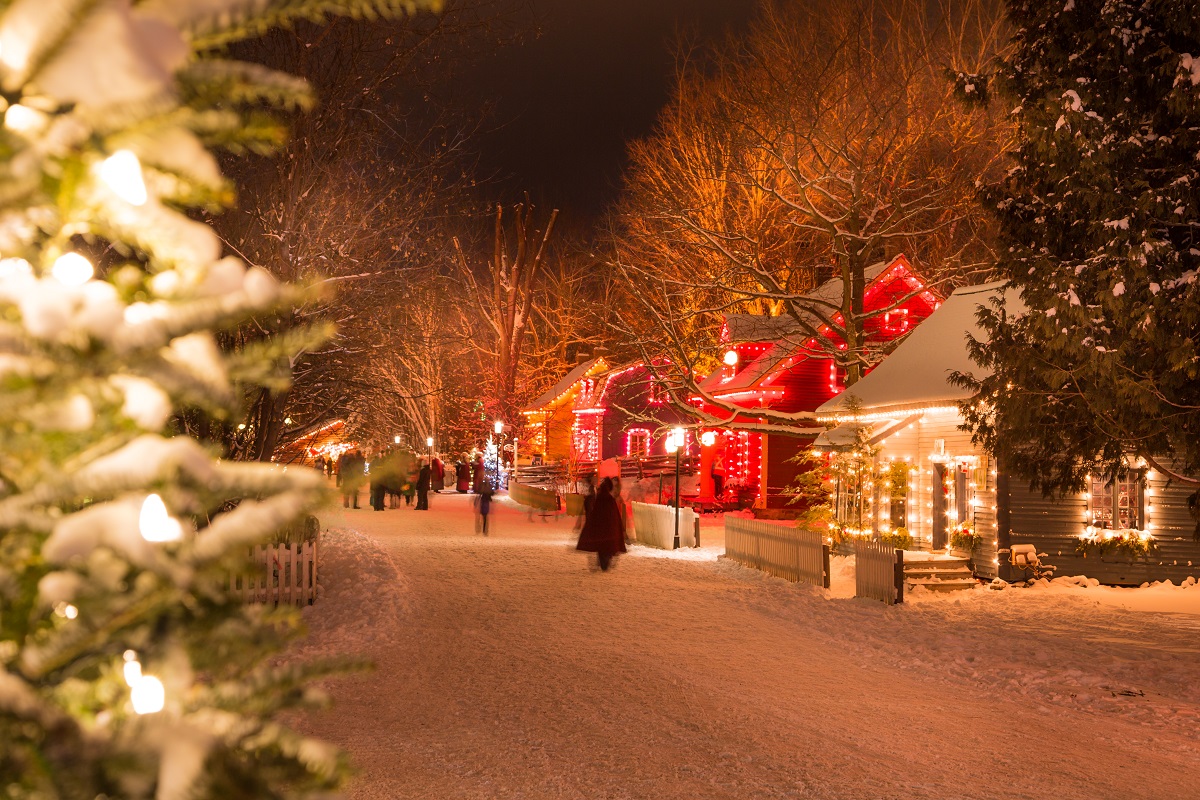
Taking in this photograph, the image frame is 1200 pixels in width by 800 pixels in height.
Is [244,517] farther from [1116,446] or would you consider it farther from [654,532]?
[654,532]

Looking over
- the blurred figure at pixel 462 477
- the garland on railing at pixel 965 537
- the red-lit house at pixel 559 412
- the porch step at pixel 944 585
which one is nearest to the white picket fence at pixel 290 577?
the porch step at pixel 944 585

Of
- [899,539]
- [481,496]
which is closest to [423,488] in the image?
[481,496]

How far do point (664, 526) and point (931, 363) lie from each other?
8.04m

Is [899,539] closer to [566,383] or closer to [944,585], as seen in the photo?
[944,585]

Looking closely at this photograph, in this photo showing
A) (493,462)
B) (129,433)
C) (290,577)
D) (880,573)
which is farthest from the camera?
(493,462)

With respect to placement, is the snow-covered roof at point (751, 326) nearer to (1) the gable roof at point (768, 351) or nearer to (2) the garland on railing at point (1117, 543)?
(1) the gable roof at point (768, 351)

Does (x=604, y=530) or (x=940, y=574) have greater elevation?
(x=604, y=530)

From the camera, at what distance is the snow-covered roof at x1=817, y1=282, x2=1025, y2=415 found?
21.8m

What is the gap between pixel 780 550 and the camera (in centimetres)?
2072

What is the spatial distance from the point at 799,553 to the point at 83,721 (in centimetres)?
1914

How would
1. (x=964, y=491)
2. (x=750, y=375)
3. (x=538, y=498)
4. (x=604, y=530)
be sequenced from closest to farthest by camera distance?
(x=604, y=530)
(x=964, y=491)
(x=750, y=375)
(x=538, y=498)

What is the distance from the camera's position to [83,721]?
4.69ft

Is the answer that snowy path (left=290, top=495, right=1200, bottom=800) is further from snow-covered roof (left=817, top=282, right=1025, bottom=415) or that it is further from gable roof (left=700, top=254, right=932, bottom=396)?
gable roof (left=700, top=254, right=932, bottom=396)

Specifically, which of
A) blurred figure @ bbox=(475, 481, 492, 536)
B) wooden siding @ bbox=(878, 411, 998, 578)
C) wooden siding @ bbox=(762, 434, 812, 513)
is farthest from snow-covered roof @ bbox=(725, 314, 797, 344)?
blurred figure @ bbox=(475, 481, 492, 536)
